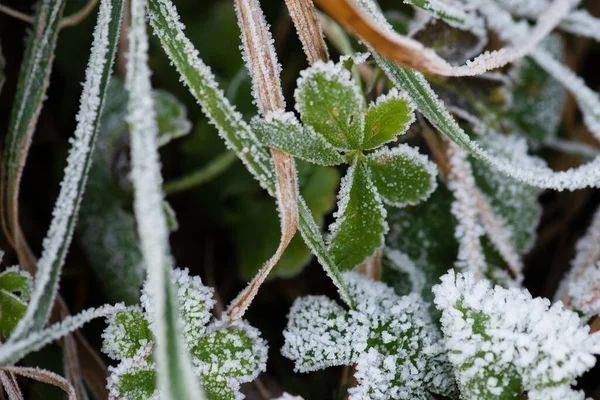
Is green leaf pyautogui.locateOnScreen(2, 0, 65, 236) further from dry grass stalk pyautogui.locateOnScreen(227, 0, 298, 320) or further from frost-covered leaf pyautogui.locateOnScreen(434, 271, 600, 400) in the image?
frost-covered leaf pyautogui.locateOnScreen(434, 271, 600, 400)

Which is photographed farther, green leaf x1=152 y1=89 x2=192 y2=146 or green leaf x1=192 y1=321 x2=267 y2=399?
green leaf x1=152 y1=89 x2=192 y2=146

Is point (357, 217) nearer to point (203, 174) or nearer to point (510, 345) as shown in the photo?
point (510, 345)

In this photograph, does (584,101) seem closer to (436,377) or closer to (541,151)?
(541,151)

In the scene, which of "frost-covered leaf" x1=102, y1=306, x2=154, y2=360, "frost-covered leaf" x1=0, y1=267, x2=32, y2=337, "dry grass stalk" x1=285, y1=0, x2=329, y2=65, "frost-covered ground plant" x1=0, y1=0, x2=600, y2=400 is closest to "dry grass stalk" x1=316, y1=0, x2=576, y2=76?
"frost-covered ground plant" x1=0, y1=0, x2=600, y2=400

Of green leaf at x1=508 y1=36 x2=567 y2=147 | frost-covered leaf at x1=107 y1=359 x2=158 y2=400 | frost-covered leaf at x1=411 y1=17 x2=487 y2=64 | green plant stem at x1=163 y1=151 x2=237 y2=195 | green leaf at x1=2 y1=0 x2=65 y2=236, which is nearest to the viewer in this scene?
frost-covered leaf at x1=107 y1=359 x2=158 y2=400

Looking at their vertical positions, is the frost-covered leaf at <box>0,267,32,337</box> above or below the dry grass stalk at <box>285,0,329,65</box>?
below

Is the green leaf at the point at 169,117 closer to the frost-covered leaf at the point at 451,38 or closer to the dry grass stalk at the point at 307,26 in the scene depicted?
the dry grass stalk at the point at 307,26
